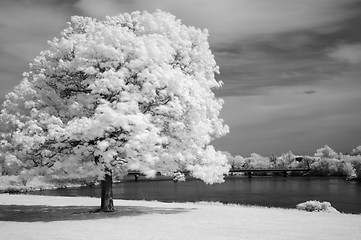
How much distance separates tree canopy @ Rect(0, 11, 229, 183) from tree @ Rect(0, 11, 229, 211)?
61mm

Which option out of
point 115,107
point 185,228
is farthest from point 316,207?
point 115,107

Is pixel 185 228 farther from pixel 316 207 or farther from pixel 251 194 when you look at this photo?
pixel 251 194

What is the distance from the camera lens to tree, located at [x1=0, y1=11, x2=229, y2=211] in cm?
2153

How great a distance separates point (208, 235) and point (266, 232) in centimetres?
301

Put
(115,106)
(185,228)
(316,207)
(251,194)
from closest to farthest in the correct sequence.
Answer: (185,228)
(115,106)
(316,207)
(251,194)

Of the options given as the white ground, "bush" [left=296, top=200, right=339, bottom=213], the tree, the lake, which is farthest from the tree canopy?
the lake

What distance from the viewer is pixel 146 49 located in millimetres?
22672

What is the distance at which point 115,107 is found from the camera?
21750 mm

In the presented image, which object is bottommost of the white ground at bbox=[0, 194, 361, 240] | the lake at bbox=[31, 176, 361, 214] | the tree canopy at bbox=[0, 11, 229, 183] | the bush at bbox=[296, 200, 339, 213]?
the lake at bbox=[31, 176, 361, 214]

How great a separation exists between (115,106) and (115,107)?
0.30 metres

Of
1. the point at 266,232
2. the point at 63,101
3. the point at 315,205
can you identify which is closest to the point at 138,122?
the point at 63,101

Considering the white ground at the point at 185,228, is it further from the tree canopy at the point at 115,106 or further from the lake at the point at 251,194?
the lake at the point at 251,194

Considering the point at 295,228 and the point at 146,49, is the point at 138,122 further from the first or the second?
the point at 295,228

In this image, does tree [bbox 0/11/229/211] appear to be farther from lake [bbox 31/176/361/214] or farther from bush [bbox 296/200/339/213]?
lake [bbox 31/176/361/214]
